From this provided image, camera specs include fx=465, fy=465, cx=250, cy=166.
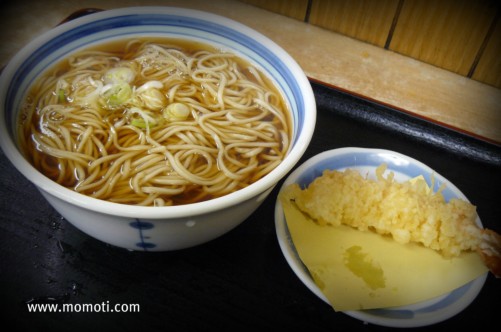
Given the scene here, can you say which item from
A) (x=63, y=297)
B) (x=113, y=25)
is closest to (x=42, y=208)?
(x=63, y=297)

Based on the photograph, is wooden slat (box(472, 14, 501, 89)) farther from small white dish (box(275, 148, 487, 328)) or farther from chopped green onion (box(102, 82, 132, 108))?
chopped green onion (box(102, 82, 132, 108))

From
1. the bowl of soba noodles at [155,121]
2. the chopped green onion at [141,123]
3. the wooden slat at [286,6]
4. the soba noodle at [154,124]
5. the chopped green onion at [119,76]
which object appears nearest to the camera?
the bowl of soba noodles at [155,121]

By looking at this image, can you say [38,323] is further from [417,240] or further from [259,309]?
[417,240]

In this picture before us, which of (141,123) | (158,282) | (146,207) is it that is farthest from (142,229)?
(141,123)

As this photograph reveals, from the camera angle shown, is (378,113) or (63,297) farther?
(378,113)

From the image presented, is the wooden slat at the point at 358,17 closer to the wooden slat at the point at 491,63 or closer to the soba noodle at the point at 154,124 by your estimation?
the wooden slat at the point at 491,63

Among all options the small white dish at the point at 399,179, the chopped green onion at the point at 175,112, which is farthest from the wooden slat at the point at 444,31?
the chopped green onion at the point at 175,112

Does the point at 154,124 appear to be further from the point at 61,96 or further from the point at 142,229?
the point at 142,229
